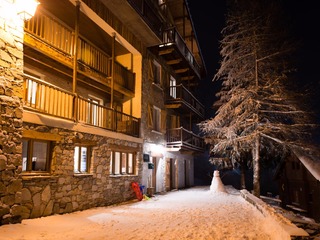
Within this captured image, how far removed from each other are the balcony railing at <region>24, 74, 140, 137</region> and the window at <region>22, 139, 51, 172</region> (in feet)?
3.19

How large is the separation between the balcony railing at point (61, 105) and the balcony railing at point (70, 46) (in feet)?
5.28

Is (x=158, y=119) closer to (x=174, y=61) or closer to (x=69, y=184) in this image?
(x=174, y=61)

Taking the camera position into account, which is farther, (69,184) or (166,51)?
(166,51)

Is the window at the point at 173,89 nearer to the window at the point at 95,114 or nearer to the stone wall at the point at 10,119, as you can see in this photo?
the window at the point at 95,114

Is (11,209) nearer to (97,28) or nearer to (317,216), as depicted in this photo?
(97,28)

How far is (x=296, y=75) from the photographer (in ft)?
52.8

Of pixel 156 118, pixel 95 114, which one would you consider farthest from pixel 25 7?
pixel 156 118

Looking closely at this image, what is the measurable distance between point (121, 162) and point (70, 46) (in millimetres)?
5582

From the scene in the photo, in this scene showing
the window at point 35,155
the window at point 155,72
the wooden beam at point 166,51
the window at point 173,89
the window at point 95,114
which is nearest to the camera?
the window at point 35,155

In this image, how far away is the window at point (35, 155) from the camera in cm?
777

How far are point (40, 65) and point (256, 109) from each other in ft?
36.1

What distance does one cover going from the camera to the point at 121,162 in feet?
41.3

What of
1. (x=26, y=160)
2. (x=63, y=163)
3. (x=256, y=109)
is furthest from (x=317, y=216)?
(x=26, y=160)

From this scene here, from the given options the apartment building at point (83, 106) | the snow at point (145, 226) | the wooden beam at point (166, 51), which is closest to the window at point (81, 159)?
the apartment building at point (83, 106)
